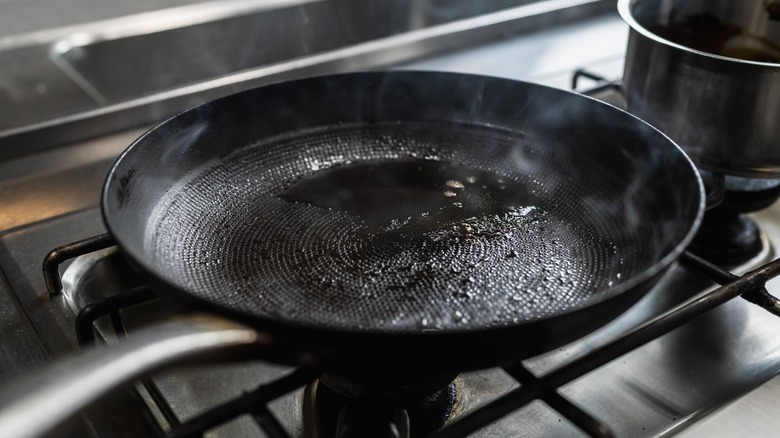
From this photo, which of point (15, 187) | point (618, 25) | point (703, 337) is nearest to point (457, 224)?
point (703, 337)

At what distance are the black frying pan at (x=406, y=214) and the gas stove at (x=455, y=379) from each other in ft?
0.19

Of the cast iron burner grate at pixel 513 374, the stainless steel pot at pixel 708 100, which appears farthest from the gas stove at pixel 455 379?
the stainless steel pot at pixel 708 100

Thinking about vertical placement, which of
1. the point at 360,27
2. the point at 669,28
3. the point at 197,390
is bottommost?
the point at 197,390

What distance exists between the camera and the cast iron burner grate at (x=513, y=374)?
0.51m

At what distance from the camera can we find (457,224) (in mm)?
730

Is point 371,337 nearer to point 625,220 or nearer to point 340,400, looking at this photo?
point 340,400

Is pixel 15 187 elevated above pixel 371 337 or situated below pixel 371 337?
below

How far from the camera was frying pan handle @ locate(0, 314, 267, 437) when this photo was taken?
0.36m

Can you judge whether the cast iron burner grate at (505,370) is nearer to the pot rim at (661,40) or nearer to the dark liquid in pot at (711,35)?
the pot rim at (661,40)

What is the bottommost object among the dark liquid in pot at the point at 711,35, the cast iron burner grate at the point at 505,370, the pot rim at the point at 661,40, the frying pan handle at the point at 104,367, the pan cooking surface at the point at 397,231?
the cast iron burner grate at the point at 505,370

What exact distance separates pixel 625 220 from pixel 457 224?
16 cm

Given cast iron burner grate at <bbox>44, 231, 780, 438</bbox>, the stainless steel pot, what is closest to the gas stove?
cast iron burner grate at <bbox>44, 231, 780, 438</bbox>

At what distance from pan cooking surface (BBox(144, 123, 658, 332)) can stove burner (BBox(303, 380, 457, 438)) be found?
6cm

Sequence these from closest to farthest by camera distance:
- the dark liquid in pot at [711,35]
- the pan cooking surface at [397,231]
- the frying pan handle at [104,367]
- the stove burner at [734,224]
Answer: the frying pan handle at [104,367] → the pan cooking surface at [397,231] → the stove burner at [734,224] → the dark liquid in pot at [711,35]
